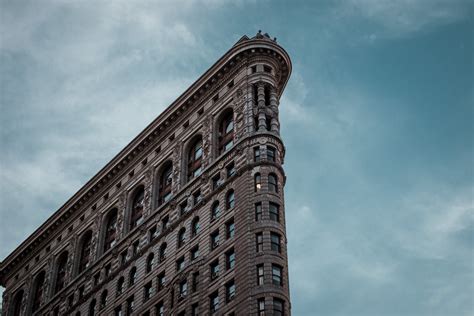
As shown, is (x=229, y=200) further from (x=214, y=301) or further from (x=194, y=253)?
(x=214, y=301)

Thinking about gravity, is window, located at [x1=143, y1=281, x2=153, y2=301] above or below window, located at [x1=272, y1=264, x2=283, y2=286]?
above

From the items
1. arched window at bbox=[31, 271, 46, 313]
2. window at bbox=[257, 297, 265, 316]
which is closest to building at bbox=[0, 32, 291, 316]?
window at bbox=[257, 297, 265, 316]

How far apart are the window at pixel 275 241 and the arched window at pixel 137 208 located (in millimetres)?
26276

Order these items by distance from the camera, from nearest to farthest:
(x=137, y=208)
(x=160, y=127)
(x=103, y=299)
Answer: (x=103, y=299)
(x=137, y=208)
(x=160, y=127)

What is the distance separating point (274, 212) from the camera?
81.6 m

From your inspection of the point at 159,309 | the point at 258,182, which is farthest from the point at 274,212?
the point at 159,309

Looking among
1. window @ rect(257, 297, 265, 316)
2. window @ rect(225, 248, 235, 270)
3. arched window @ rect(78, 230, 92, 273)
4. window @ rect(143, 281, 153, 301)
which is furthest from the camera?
arched window @ rect(78, 230, 92, 273)

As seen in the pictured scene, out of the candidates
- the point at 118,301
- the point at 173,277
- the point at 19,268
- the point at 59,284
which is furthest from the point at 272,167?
the point at 19,268

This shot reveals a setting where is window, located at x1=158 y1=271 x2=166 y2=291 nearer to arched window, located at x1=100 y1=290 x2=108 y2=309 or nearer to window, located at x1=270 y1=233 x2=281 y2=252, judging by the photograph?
arched window, located at x1=100 y1=290 x2=108 y2=309

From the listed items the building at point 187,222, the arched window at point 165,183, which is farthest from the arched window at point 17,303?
the arched window at point 165,183

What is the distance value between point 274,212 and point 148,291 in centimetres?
1770

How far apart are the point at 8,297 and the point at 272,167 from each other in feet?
183

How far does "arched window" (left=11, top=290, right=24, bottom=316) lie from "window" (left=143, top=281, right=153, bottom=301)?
3687 centimetres

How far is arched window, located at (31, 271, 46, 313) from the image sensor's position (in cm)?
11444
